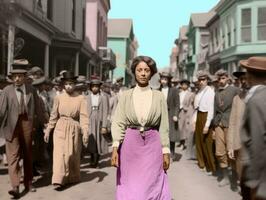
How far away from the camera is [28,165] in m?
8.05

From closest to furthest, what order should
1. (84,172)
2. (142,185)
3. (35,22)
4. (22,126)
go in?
(142,185) < (22,126) < (84,172) < (35,22)

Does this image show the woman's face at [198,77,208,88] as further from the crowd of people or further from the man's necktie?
the man's necktie

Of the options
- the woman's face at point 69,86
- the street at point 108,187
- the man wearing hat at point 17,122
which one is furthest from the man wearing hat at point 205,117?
the man wearing hat at point 17,122

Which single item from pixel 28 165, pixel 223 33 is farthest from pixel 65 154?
pixel 223 33

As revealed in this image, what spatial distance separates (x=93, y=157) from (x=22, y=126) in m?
3.65

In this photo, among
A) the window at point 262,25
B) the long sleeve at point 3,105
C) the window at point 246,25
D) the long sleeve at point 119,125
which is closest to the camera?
the long sleeve at point 119,125

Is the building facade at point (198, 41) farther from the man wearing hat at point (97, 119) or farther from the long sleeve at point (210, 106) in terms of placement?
the long sleeve at point (210, 106)

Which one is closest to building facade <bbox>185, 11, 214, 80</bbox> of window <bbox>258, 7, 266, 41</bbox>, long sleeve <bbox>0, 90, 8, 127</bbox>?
window <bbox>258, 7, 266, 41</bbox>

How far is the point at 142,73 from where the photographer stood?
17.9 feet

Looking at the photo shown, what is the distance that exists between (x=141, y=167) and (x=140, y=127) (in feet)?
1.35

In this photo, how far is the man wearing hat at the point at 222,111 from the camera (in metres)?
8.51

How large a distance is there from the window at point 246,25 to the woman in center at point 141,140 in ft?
87.8

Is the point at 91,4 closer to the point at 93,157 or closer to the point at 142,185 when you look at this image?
the point at 93,157

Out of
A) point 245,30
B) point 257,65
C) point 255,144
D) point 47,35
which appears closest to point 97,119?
point 257,65
